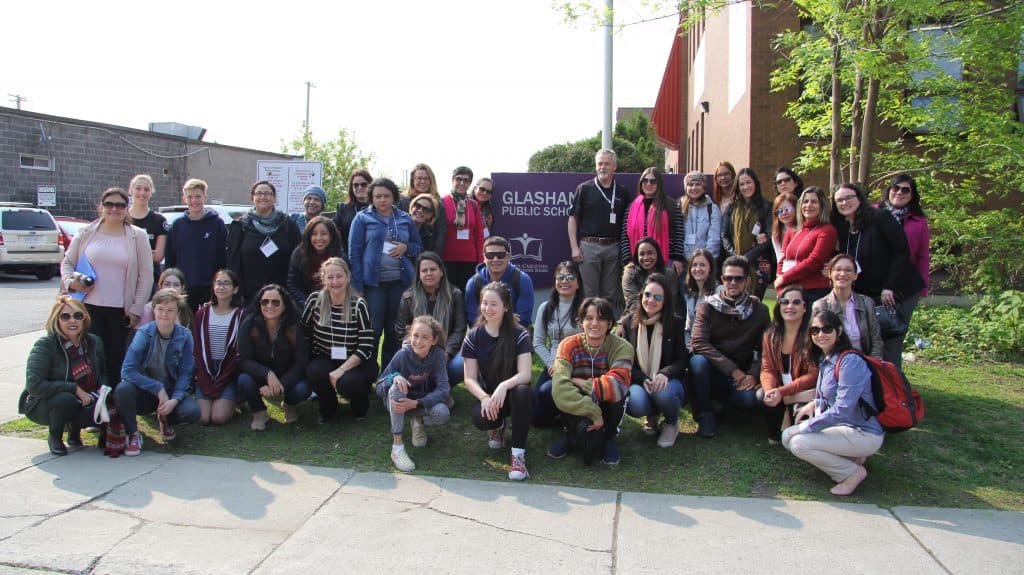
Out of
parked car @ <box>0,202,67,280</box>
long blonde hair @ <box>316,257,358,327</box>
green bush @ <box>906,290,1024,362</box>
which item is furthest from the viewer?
parked car @ <box>0,202,67,280</box>

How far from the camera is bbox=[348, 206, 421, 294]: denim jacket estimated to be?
249 inches

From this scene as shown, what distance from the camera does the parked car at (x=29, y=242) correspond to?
17266mm

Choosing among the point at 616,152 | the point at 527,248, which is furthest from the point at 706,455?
the point at 616,152

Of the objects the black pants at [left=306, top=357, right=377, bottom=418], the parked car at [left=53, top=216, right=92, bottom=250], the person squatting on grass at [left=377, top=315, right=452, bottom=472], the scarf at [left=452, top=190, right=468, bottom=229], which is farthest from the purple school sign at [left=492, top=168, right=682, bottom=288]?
the parked car at [left=53, top=216, right=92, bottom=250]

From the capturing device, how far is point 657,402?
5203 mm

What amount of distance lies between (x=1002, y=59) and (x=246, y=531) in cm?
871

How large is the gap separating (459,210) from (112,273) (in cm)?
308

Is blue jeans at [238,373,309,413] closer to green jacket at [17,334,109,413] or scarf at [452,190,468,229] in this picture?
green jacket at [17,334,109,413]

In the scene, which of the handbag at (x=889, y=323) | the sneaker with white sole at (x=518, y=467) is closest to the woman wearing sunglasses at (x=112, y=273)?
the sneaker with white sole at (x=518, y=467)

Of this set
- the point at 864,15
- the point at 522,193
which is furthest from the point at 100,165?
the point at 864,15

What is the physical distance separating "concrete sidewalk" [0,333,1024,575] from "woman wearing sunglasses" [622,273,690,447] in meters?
0.87

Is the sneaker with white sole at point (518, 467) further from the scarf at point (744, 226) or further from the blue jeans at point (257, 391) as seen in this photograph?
the scarf at point (744, 226)

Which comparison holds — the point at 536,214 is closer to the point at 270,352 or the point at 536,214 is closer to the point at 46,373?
the point at 270,352

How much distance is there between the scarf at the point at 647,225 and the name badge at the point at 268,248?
3185 millimetres
